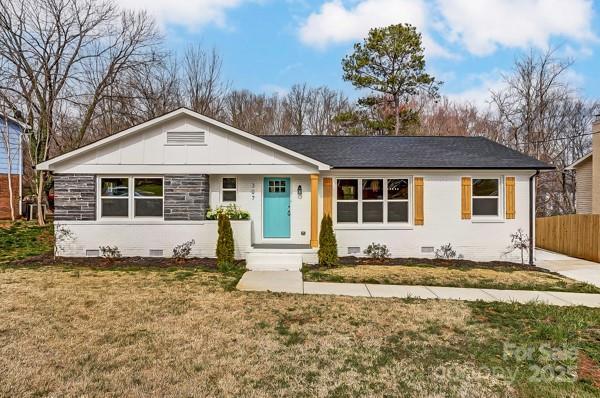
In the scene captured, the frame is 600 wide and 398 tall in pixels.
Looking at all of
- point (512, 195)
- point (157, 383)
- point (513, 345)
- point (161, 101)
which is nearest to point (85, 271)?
point (157, 383)

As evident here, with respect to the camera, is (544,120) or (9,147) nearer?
(9,147)

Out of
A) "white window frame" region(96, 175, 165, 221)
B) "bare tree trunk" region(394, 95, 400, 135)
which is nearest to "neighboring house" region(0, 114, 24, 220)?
"white window frame" region(96, 175, 165, 221)

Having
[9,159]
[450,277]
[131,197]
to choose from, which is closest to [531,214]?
[450,277]

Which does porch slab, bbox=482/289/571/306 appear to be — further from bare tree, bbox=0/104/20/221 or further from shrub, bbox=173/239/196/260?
bare tree, bbox=0/104/20/221

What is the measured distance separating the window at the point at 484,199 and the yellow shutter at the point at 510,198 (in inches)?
10.6

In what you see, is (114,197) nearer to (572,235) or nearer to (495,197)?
(495,197)

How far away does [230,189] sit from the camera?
11719 mm

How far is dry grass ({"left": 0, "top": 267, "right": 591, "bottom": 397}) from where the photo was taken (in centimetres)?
371

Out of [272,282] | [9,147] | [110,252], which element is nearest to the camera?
[272,282]

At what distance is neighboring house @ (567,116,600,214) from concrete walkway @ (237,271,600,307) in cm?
1099

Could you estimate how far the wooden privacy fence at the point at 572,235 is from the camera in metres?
11.6

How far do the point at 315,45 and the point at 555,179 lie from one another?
1777cm

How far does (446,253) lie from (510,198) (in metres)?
2.54

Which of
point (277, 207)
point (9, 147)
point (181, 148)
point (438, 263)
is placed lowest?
point (438, 263)
